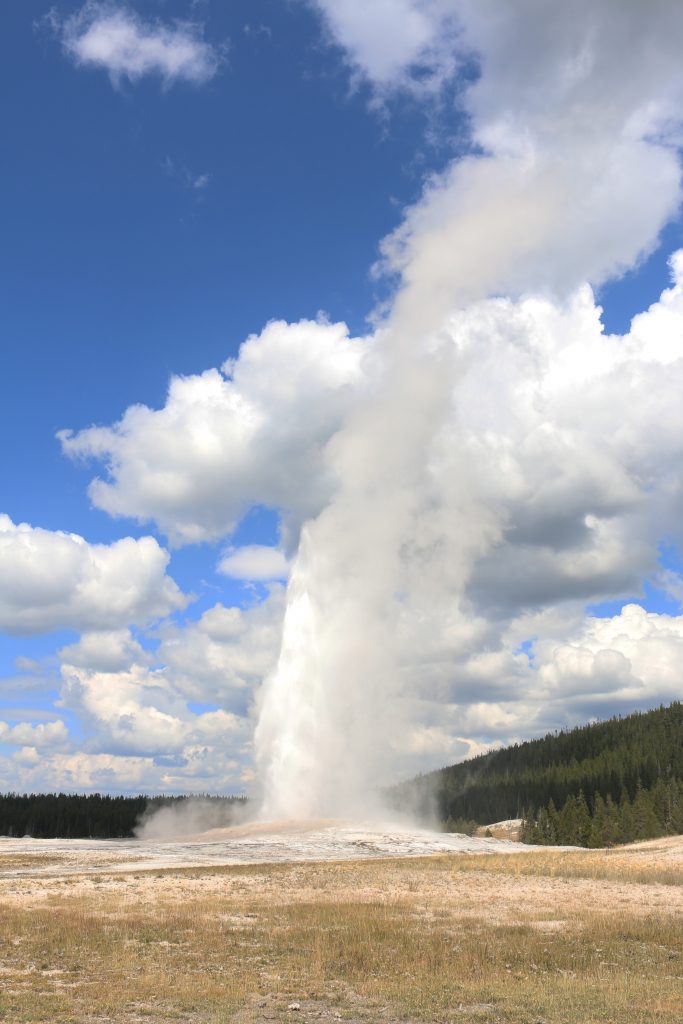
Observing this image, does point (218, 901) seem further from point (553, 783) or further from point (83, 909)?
point (553, 783)

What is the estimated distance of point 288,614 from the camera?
8988 cm

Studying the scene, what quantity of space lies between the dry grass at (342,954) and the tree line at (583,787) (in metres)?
72.1

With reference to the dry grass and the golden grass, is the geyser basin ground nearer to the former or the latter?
the golden grass

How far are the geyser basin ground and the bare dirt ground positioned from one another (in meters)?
8.25

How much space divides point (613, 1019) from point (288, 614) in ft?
248

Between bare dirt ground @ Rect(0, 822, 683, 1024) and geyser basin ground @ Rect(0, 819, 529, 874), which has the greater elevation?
bare dirt ground @ Rect(0, 822, 683, 1024)

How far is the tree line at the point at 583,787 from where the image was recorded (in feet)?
342

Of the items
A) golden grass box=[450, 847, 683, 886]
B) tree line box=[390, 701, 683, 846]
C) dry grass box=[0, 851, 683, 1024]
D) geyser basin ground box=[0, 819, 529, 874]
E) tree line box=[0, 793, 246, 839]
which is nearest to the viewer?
dry grass box=[0, 851, 683, 1024]

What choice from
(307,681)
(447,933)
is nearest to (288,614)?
(307,681)

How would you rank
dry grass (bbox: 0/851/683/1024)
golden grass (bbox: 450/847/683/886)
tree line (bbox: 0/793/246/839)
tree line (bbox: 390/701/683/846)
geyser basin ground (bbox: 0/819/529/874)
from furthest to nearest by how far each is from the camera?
tree line (bbox: 0/793/246/839)
tree line (bbox: 390/701/683/846)
geyser basin ground (bbox: 0/819/529/874)
golden grass (bbox: 450/847/683/886)
dry grass (bbox: 0/851/683/1024)

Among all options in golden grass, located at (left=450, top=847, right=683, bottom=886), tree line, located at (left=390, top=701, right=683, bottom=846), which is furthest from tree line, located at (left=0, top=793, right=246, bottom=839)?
golden grass, located at (left=450, top=847, right=683, bottom=886)

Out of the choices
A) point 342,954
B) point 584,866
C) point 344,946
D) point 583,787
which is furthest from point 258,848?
point 583,787

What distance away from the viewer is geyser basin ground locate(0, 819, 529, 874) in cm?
5438

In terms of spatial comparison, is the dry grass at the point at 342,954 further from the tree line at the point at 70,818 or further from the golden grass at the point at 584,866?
the tree line at the point at 70,818
